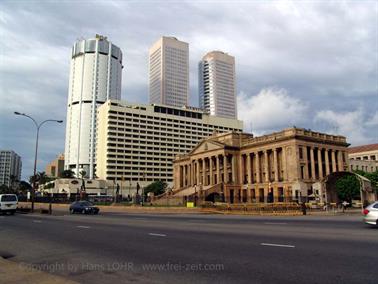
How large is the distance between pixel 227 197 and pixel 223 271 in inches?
2721

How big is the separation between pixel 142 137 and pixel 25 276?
154028 mm

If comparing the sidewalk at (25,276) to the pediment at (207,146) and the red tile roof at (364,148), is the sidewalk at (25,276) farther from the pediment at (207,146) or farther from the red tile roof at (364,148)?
the red tile roof at (364,148)

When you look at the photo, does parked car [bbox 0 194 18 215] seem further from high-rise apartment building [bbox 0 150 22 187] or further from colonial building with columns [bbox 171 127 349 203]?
high-rise apartment building [bbox 0 150 22 187]

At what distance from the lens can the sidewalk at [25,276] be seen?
23.1 ft

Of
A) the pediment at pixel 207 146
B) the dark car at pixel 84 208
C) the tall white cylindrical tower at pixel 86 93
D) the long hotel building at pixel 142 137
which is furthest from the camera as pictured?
the tall white cylindrical tower at pixel 86 93

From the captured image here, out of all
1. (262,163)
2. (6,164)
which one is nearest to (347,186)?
(262,163)

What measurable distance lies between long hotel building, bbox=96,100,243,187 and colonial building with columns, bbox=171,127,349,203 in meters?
63.0

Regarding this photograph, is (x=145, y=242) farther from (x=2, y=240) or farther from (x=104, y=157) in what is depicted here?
(x=104, y=157)

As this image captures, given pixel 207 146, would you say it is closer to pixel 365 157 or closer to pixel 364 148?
pixel 365 157

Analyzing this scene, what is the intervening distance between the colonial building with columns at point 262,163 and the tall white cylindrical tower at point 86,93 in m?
108

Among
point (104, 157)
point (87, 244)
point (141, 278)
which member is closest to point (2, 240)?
point (87, 244)

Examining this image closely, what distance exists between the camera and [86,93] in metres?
189

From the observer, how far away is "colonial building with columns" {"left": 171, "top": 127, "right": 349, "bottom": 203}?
7212cm

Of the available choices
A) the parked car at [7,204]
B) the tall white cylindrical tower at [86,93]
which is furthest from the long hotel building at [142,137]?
the parked car at [7,204]
